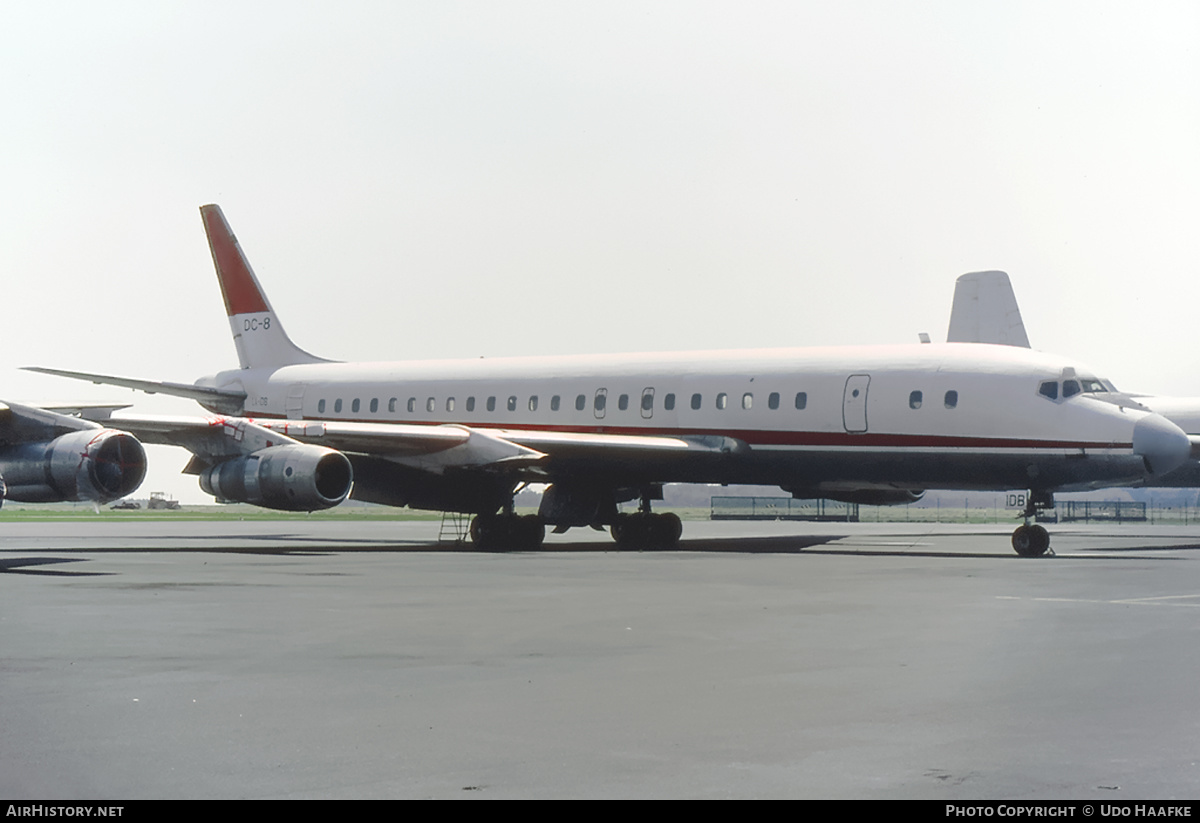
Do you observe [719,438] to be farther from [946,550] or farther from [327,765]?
[327,765]

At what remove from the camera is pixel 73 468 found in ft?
67.4

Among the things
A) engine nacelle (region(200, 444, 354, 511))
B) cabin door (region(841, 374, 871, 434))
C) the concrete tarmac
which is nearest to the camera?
the concrete tarmac

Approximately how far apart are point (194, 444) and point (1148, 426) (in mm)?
17396

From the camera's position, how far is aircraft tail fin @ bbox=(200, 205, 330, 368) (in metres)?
39.5

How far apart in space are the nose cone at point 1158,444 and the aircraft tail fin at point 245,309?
23025 mm

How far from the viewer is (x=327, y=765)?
6.38m

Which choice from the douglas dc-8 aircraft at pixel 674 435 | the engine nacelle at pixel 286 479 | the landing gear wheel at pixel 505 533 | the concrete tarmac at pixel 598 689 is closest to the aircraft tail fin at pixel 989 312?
the douglas dc-8 aircraft at pixel 674 435

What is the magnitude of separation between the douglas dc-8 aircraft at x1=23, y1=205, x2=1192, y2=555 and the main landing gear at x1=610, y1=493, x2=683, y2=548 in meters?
0.03

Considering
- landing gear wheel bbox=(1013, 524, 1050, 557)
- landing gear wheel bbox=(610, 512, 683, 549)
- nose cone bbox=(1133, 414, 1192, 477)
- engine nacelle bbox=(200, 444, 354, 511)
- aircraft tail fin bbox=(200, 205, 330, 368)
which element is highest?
aircraft tail fin bbox=(200, 205, 330, 368)

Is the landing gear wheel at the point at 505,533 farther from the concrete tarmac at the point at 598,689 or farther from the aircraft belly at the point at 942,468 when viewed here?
the concrete tarmac at the point at 598,689

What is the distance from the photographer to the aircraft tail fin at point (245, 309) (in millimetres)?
39469

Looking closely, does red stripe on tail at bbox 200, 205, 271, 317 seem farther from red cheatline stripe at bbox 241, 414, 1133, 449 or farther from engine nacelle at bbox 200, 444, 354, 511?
engine nacelle at bbox 200, 444, 354, 511

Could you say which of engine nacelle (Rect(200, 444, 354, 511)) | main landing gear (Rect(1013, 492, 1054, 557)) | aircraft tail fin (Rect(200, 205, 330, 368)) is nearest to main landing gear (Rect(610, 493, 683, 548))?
engine nacelle (Rect(200, 444, 354, 511))

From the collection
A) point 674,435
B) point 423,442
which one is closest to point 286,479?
point 423,442
